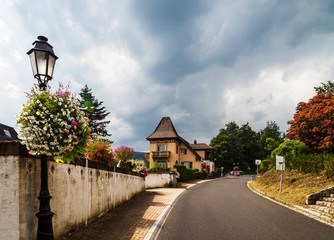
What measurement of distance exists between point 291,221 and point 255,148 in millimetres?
86467

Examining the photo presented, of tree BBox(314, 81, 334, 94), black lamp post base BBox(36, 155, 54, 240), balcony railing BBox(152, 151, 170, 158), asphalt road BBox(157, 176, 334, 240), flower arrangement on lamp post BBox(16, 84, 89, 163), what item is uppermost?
Answer: tree BBox(314, 81, 334, 94)

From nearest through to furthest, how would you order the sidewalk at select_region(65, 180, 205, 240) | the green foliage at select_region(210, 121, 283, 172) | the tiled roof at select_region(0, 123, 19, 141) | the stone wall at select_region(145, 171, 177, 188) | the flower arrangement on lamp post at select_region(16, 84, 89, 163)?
the flower arrangement on lamp post at select_region(16, 84, 89, 163)
the sidewalk at select_region(65, 180, 205, 240)
the stone wall at select_region(145, 171, 177, 188)
the tiled roof at select_region(0, 123, 19, 141)
the green foliage at select_region(210, 121, 283, 172)

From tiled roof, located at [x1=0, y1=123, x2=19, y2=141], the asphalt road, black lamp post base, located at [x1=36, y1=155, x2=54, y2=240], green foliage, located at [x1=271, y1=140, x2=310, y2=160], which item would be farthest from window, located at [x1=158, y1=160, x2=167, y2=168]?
black lamp post base, located at [x1=36, y1=155, x2=54, y2=240]

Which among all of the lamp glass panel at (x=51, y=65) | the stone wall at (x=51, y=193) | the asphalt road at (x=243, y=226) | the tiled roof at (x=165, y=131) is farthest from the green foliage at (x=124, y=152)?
the tiled roof at (x=165, y=131)

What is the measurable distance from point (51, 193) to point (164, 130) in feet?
136

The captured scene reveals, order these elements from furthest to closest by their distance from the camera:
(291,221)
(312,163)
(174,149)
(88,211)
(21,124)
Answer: (174,149), (312,163), (291,221), (88,211), (21,124)

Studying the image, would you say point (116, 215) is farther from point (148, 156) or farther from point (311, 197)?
point (148, 156)

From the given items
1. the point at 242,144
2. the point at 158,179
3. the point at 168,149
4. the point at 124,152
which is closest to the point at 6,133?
the point at 168,149

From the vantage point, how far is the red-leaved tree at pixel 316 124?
58.3ft

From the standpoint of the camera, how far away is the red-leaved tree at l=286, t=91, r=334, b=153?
17.8m

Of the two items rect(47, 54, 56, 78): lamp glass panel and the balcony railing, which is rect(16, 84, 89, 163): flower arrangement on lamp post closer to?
rect(47, 54, 56, 78): lamp glass panel

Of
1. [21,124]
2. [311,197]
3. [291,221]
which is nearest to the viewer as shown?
[21,124]

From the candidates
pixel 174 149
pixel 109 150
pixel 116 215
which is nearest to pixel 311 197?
pixel 116 215

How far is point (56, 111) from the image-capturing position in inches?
175
